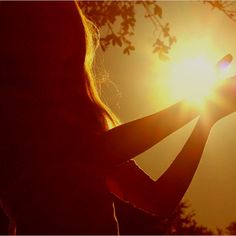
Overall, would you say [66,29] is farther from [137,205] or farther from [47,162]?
[137,205]

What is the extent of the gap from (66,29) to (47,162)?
1.96ft

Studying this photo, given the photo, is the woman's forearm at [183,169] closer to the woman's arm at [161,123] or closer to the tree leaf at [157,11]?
the woman's arm at [161,123]

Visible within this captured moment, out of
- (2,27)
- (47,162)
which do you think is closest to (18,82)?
(2,27)

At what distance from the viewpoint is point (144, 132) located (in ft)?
5.48

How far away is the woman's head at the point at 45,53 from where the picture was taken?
2.13 metres

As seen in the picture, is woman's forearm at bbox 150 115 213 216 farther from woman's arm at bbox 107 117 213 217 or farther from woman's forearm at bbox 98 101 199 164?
woman's forearm at bbox 98 101 199 164

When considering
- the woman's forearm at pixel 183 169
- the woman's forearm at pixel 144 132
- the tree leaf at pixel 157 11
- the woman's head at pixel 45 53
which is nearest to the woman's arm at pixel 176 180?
the woman's forearm at pixel 183 169

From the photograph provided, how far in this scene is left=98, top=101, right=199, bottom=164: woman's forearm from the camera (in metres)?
1.66

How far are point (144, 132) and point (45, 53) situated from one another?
0.70 metres

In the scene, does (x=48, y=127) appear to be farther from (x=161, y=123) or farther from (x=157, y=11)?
(x=157, y=11)

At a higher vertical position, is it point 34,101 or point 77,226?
point 34,101

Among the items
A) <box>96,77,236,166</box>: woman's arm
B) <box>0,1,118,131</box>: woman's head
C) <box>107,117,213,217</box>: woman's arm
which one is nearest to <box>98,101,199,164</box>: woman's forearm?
<box>96,77,236,166</box>: woman's arm

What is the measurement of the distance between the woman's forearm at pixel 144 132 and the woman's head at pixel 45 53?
0.48 meters

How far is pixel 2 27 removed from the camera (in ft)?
7.07
